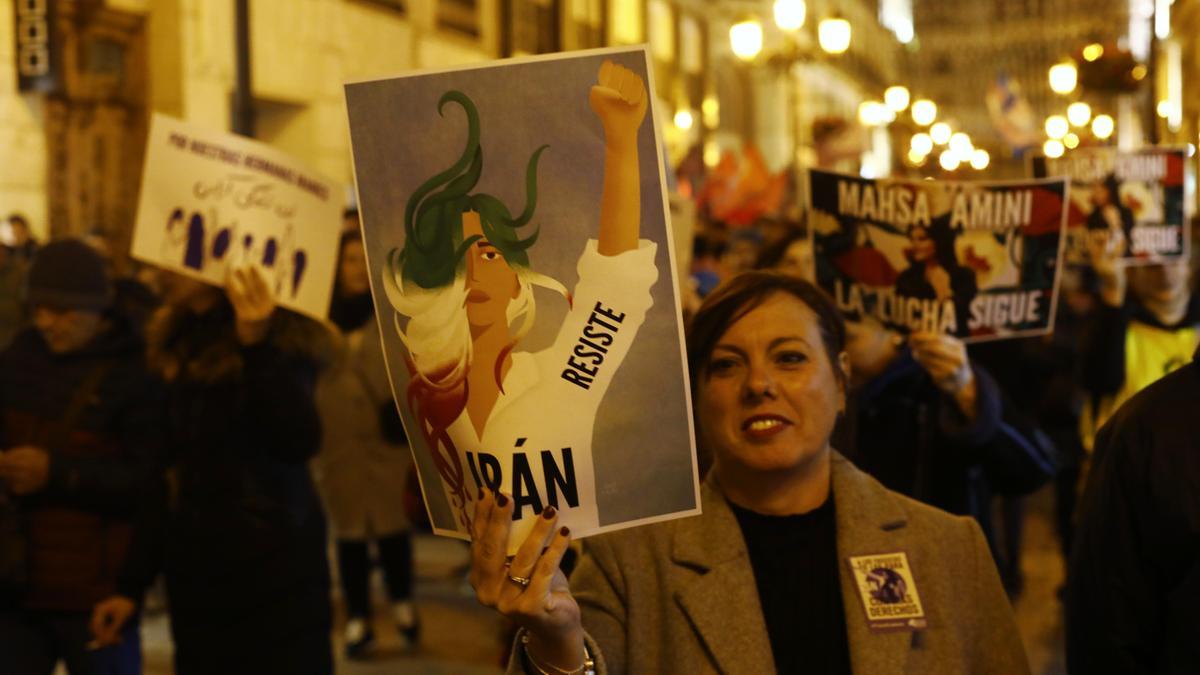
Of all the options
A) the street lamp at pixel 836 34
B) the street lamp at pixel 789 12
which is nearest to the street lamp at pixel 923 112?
the street lamp at pixel 836 34

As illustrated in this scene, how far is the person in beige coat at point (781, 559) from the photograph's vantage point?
2916 mm

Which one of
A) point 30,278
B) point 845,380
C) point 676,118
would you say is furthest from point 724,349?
point 676,118

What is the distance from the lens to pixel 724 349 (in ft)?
10.1

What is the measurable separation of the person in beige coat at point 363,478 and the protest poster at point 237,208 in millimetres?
3008

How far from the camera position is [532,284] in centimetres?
261

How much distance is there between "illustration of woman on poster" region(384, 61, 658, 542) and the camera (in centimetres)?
259

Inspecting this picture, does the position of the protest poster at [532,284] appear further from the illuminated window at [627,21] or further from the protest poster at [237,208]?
the illuminated window at [627,21]

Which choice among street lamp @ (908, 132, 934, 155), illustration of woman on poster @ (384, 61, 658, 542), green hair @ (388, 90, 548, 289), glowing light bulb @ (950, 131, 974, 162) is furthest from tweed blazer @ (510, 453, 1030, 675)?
glowing light bulb @ (950, 131, 974, 162)

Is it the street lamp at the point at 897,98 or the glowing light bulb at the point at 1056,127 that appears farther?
the glowing light bulb at the point at 1056,127

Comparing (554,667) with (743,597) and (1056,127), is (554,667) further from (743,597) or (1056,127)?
(1056,127)

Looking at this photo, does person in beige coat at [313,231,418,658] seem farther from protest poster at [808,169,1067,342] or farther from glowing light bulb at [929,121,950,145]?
glowing light bulb at [929,121,950,145]

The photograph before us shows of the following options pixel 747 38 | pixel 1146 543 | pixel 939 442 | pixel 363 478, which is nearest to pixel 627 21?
pixel 747 38

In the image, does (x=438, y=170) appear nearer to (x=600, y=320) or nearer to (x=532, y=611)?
(x=600, y=320)

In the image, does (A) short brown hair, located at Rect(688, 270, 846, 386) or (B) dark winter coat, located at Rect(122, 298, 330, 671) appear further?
(B) dark winter coat, located at Rect(122, 298, 330, 671)
